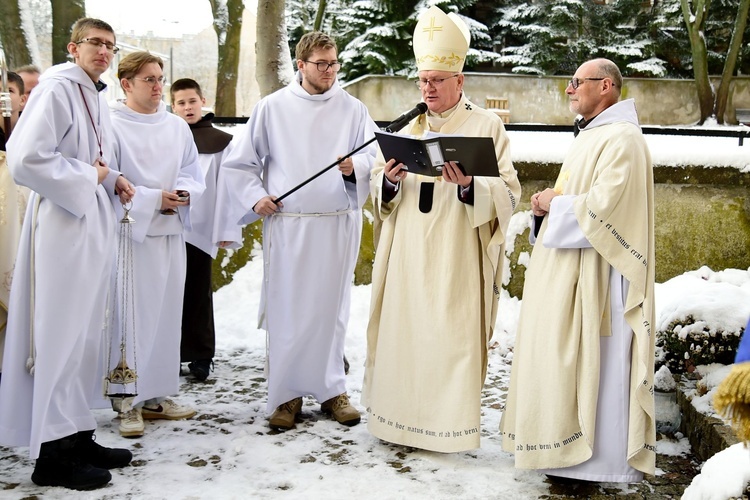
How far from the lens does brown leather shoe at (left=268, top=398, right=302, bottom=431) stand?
17.0 ft

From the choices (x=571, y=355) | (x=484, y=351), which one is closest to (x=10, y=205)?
(x=484, y=351)

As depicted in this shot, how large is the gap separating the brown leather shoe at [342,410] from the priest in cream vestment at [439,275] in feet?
1.08

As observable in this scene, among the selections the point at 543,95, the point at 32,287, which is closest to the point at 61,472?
the point at 32,287

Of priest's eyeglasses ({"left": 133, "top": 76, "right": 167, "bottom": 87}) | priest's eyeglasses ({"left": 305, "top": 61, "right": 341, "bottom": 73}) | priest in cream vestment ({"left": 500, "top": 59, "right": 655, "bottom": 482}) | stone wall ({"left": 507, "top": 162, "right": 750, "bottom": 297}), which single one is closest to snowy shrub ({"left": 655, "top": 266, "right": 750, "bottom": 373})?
priest in cream vestment ({"left": 500, "top": 59, "right": 655, "bottom": 482})

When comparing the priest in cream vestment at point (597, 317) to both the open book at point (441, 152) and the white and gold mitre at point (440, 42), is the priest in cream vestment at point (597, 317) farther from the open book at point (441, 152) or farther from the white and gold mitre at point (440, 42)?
the white and gold mitre at point (440, 42)

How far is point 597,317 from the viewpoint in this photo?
4.21m

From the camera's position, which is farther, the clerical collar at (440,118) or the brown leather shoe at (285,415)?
the brown leather shoe at (285,415)

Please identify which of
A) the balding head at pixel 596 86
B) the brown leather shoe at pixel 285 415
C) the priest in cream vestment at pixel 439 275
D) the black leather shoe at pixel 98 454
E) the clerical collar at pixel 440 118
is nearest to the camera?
the balding head at pixel 596 86

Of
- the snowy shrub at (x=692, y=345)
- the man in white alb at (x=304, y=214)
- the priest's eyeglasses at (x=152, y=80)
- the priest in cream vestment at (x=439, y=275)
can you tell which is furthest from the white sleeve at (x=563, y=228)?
the priest's eyeglasses at (x=152, y=80)

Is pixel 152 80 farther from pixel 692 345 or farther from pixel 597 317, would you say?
pixel 692 345

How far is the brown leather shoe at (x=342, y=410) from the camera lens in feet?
17.3

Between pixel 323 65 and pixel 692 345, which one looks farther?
pixel 692 345

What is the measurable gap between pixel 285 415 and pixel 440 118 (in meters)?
1.98

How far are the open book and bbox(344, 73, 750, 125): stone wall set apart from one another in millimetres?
12545
